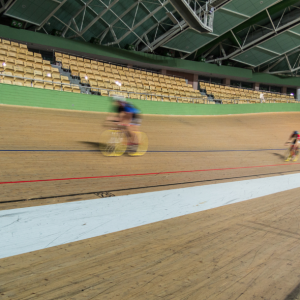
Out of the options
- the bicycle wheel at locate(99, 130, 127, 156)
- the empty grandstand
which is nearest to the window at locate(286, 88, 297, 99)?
the empty grandstand

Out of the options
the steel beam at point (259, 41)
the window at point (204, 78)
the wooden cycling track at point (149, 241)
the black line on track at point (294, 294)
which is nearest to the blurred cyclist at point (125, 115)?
the wooden cycling track at point (149, 241)

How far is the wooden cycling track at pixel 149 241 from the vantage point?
4.62 ft

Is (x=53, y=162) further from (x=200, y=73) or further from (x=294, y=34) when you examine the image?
(x=294, y=34)

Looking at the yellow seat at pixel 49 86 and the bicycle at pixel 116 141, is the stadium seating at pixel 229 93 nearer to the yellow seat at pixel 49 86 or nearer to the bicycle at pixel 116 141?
the yellow seat at pixel 49 86

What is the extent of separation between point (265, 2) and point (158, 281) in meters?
17.0

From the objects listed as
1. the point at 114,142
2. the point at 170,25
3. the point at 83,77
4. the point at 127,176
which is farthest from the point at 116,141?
the point at 170,25

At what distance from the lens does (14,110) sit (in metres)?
8.05

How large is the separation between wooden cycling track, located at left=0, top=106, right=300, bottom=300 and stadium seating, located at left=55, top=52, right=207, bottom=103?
6525 millimetres

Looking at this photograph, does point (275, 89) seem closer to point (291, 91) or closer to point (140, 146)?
point (291, 91)

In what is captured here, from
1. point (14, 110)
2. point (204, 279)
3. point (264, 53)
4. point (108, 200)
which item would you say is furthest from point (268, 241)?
point (264, 53)

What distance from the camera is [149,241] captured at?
2.02m

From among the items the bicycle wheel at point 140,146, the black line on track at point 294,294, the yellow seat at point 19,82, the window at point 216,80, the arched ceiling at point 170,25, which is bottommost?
the black line on track at point 294,294

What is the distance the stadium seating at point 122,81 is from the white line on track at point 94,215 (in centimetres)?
852

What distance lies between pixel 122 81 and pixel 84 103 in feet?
13.5
